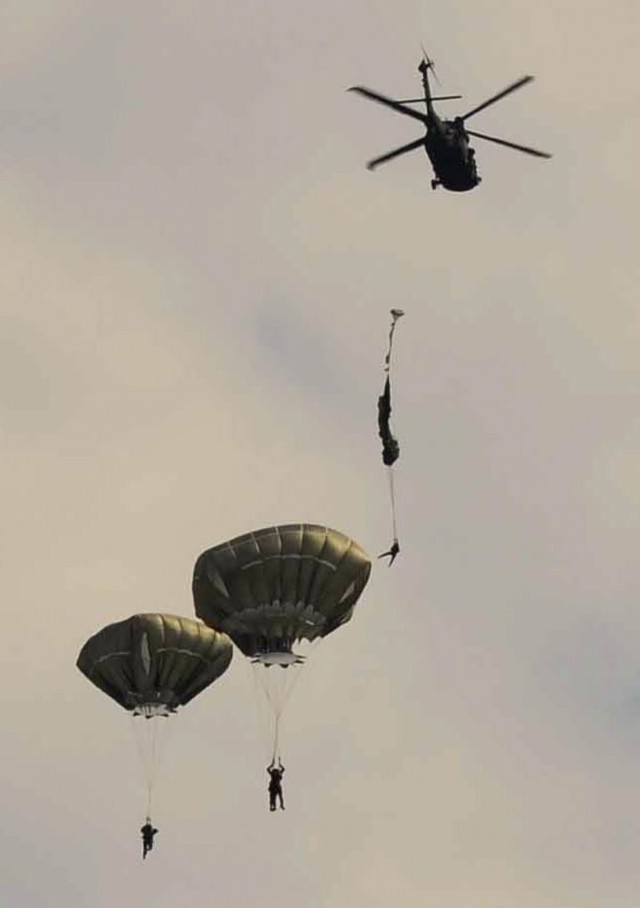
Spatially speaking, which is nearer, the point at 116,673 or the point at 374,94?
the point at 374,94

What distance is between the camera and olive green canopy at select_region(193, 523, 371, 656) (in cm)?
9369

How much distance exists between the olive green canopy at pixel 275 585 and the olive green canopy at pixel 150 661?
2.80m

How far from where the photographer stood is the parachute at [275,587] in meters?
93.7

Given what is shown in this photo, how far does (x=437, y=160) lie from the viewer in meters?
86.3

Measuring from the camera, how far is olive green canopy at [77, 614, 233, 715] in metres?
96.7

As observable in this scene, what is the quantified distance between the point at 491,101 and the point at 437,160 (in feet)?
12.0

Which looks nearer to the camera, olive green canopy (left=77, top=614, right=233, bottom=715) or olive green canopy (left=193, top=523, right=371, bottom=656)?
olive green canopy (left=193, top=523, right=371, bottom=656)

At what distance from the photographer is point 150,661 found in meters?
96.7

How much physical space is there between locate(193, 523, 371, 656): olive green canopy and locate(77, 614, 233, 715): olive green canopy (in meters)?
2.80

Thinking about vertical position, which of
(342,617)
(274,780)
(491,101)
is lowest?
(274,780)

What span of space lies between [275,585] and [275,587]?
2.8 inches

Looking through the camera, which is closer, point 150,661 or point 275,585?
point 275,585

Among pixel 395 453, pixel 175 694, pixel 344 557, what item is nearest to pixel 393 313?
pixel 395 453

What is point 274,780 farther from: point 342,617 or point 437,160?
point 437,160
